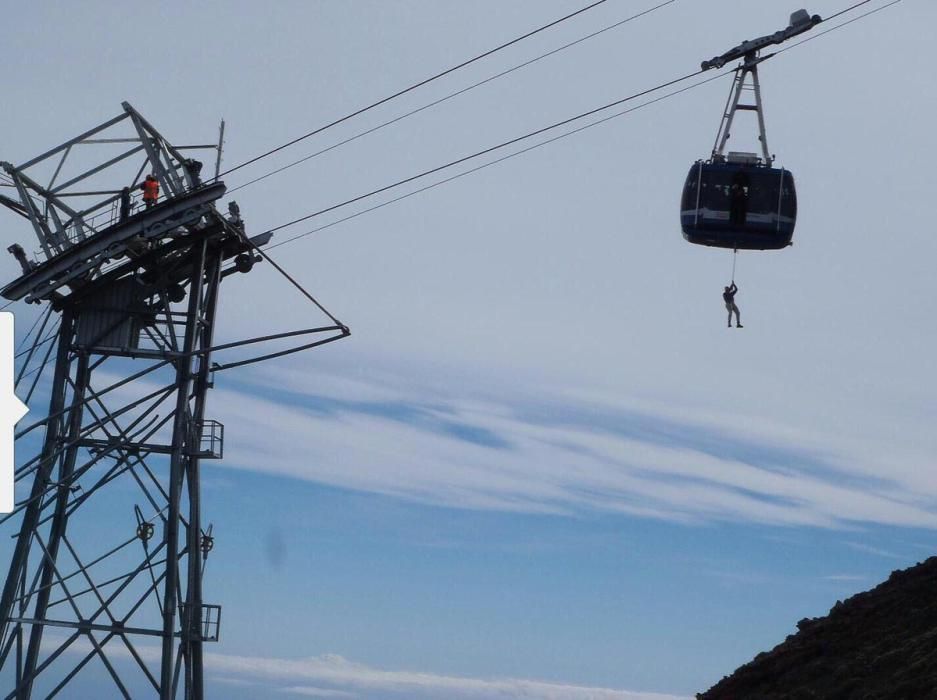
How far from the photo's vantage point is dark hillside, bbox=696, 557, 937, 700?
38906 mm

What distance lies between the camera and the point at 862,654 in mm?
42656

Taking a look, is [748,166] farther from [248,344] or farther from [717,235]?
[248,344]

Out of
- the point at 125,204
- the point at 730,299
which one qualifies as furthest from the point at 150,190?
the point at 730,299

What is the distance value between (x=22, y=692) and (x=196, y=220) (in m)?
14.4

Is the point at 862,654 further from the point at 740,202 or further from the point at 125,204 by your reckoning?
the point at 125,204

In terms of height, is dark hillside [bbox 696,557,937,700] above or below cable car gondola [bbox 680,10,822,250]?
below

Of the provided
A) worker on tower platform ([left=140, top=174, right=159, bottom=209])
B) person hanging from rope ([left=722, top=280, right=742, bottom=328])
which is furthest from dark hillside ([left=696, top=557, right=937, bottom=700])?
worker on tower platform ([left=140, top=174, right=159, bottom=209])

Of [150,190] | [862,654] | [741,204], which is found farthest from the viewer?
[862,654]

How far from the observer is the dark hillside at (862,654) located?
38.9 meters

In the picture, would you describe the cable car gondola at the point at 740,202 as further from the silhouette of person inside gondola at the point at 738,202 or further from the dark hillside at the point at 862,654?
the dark hillside at the point at 862,654

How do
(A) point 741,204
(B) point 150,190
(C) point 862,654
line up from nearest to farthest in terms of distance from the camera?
(A) point 741,204 < (B) point 150,190 < (C) point 862,654

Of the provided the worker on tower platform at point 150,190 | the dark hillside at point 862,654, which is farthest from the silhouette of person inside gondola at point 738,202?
the worker on tower platform at point 150,190

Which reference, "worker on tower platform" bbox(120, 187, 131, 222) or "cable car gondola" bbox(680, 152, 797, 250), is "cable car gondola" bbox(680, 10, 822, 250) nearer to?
"cable car gondola" bbox(680, 152, 797, 250)

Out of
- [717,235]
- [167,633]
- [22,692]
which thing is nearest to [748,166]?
[717,235]
